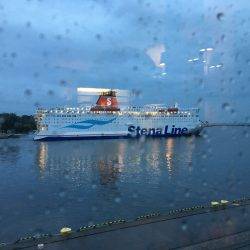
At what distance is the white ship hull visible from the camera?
5063 cm

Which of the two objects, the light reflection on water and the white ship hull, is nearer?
the light reflection on water

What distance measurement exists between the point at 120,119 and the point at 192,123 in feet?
34.9

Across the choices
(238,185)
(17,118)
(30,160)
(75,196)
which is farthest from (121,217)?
(17,118)

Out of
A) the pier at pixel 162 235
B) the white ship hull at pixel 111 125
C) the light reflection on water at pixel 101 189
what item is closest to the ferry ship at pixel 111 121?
the white ship hull at pixel 111 125

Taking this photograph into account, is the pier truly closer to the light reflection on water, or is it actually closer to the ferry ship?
the light reflection on water

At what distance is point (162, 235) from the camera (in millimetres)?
6820

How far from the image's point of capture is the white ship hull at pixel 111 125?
50.6 m

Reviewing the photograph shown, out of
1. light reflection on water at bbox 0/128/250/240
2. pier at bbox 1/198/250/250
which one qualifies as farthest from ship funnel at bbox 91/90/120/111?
pier at bbox 1/198/250/250

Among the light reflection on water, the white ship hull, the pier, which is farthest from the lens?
the white ship hull

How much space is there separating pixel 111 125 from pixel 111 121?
50 cm

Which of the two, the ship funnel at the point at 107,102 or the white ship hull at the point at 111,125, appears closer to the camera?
the white ship hull at the point at 111,125

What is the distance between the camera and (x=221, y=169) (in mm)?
23828

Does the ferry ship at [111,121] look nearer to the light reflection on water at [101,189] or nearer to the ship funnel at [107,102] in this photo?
the ship funnel at [107,102]

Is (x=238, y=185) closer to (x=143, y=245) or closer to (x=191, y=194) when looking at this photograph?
(x=191, y=194)
